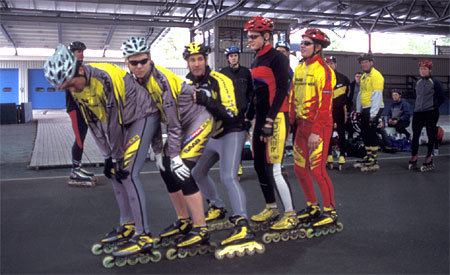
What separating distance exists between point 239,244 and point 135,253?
0.91 m

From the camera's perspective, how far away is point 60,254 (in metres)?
3.71

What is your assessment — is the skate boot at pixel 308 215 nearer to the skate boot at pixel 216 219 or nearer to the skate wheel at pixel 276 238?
the skate wheel at pixel 276 238

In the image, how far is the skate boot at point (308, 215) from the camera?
4.41 m

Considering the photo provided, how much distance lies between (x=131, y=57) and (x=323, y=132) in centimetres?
209

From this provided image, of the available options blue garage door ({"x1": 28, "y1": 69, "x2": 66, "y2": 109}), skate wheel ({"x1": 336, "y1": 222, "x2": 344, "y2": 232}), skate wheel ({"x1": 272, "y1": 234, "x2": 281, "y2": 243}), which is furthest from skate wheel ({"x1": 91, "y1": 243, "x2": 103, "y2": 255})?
blue garage door ({"x1": 28, "y1": 69, "x2": 66, "y2": 109})

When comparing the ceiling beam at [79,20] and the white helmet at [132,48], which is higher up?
the ceiling beam at [79,20]

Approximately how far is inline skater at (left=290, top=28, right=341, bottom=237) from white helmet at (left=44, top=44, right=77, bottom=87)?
231cm

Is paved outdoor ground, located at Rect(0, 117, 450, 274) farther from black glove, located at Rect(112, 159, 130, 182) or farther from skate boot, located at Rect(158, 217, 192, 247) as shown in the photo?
black glove, located at Rect(112, 159, 130, 182)

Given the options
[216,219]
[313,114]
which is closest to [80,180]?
[216,219]

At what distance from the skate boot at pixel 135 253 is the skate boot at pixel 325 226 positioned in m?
1.57

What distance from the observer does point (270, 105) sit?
161 inches

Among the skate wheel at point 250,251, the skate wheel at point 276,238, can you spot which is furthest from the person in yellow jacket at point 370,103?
the skate wheel at point 250,251

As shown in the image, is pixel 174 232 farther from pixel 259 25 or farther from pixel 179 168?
pixel 259 25

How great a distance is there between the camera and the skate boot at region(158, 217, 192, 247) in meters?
3.93
